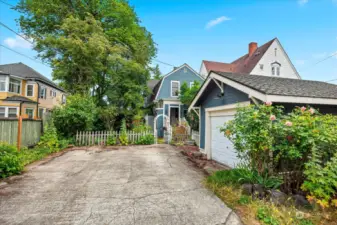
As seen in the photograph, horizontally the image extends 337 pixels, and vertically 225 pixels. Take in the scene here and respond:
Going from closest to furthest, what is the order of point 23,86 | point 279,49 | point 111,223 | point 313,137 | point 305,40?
point 111,223 → point 313,137 → point 305,40 → point 23,86 → point 279,49

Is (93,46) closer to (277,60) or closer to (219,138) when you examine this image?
(219,138)

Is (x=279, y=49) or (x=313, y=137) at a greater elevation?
(x=279, y=49)

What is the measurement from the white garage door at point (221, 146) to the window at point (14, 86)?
18.1 meters

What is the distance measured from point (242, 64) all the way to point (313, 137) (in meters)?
20.1

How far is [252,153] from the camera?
3.58 meters

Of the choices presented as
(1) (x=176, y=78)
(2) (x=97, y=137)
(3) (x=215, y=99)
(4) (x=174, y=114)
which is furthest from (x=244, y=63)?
(2) (x=97, y=137)

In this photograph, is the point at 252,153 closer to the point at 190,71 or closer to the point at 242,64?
the point at 190,71

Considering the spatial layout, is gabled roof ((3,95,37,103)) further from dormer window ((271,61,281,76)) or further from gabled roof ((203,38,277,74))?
dormer window ((271,61,281,76))

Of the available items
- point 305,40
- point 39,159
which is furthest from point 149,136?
point 305,40

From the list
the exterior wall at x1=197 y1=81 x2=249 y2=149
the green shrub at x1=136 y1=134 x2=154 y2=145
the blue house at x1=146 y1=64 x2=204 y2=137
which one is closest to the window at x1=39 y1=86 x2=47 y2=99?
the blue house at x1=146 y1=64 x2=204 y2=137

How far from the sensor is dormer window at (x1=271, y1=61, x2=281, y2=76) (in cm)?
1839

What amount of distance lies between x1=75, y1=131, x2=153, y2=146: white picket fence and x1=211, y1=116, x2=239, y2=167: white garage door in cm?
484

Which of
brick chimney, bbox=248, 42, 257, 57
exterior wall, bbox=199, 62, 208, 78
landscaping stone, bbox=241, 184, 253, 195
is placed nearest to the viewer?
landscaping stone, bbox=241, 184, 253, 195

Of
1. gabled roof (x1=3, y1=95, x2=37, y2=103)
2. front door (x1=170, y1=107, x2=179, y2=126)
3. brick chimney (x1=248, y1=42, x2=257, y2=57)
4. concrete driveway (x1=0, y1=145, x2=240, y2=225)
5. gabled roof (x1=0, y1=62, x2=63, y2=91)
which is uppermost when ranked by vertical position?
brick chimney (x1=248, y1=42, x2=257, y2=57)
